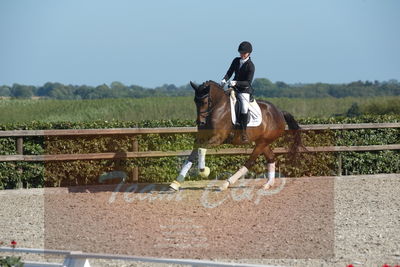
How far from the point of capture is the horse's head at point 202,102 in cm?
1130

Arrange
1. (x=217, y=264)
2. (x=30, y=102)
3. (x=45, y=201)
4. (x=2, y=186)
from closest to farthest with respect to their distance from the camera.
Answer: (x=217, y=264)
(x=45, y=201)
(x=2, y=186)
(x=30, y=102)

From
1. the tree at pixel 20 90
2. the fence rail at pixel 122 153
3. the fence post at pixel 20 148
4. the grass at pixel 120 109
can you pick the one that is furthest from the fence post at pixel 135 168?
the tree at pixel 20 90

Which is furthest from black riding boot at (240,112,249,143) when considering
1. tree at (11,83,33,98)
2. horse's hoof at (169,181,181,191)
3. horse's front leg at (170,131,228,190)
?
tree at (11,83,33,98)

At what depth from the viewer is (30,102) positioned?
2583 cm

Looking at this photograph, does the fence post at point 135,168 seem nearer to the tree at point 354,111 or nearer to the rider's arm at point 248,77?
the rider's arm at point 248,77

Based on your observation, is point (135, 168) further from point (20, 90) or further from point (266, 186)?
point (20, 90)

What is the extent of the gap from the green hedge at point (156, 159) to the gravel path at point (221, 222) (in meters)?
0.53

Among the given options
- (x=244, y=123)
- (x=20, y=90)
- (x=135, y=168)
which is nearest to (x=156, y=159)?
(x=135, y=168)

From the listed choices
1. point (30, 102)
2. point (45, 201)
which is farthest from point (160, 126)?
point (30, 102)

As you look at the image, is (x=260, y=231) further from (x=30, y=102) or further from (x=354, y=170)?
(x=30, y=102)

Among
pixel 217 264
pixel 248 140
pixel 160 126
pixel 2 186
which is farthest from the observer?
pixel 160 126

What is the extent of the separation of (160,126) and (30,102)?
13.1 m

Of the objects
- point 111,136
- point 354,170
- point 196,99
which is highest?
point 196,99

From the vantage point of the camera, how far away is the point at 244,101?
1177cm
